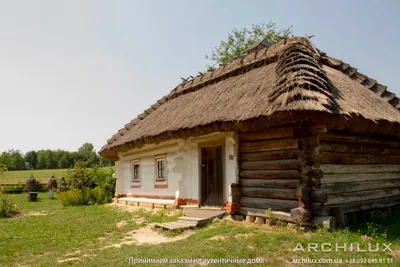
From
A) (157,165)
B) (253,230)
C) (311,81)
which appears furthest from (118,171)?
(311,81)

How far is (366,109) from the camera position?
26.2 ft

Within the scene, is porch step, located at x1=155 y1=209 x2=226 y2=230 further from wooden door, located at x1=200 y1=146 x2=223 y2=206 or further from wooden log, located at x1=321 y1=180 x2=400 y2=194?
wooden log, located at x1=321 y1=180 x2=400 y2=194

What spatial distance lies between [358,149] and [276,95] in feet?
9.45

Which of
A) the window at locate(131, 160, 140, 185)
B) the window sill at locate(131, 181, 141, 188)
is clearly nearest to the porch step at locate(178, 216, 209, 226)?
the window sill at locate(131, 181, 141, 188)

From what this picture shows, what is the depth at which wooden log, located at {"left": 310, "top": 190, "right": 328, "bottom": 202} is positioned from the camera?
7.08 meters

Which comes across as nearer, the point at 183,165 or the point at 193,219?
the point at 193,219

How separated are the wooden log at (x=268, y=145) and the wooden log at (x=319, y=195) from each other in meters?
1.06

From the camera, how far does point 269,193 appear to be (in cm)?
803

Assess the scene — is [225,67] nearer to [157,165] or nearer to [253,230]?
[157,165]

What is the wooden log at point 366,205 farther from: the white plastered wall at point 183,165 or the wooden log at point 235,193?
the white plastered wall at point 183,165

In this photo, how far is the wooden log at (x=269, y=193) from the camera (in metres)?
7.56

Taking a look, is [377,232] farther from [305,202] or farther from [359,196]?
[359,196]

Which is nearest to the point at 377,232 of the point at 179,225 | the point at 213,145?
the point at 179,225

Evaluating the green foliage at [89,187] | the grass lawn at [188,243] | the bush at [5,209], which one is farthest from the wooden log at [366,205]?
the green foliage at [89,187]
